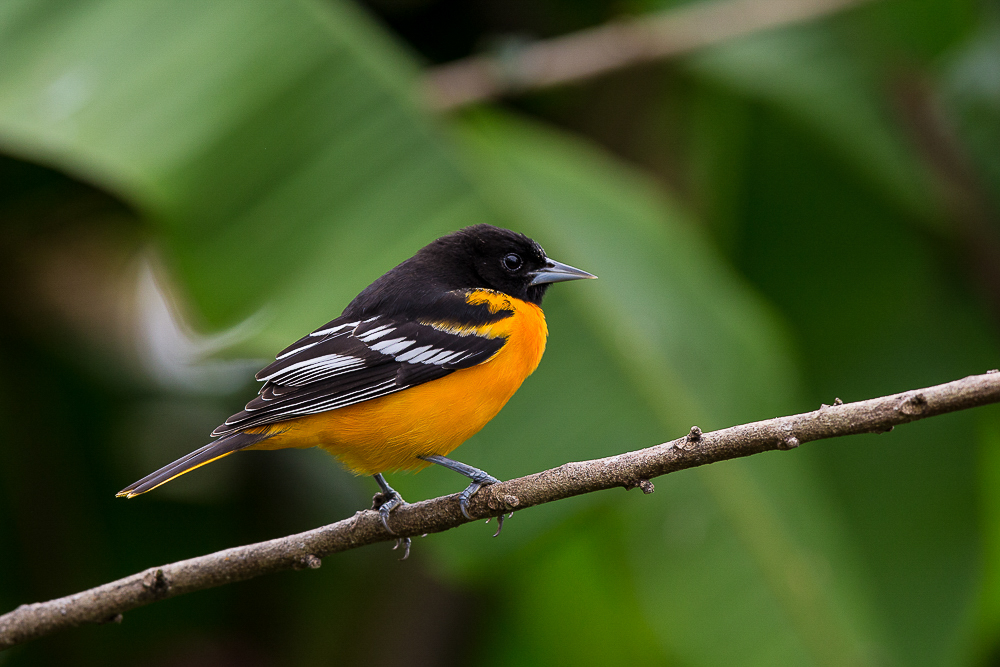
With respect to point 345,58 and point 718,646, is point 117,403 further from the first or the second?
point 718,646

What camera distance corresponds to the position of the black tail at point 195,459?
5.85ft

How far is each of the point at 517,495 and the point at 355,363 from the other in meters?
0.60

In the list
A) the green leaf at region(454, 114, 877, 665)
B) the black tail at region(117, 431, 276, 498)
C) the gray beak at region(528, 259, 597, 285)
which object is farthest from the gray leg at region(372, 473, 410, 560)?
the green leaf at region(454, 114, 877, 665)

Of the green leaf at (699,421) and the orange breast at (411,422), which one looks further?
the green leaf at (699,421)

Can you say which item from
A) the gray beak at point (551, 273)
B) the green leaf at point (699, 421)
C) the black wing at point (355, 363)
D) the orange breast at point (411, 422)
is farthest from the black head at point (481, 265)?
the green leaf at point (699, 421)

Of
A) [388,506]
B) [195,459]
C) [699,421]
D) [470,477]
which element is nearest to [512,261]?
[470,477]

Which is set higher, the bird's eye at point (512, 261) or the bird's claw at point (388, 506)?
the bird's eye at point (512, 261)

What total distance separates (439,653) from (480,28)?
358 cm

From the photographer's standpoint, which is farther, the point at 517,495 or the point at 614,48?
the point at 614,48

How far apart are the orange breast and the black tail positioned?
113mm

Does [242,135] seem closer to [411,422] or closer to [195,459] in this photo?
[411,422]

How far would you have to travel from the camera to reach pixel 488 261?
2.70 metres

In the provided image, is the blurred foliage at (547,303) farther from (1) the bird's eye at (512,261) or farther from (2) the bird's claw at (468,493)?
(2) the bird's claw at (468,493)

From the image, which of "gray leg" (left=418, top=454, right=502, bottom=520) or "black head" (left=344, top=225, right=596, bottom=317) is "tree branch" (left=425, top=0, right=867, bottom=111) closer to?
"black head" (left=344, top=225, right=596, bottom=317)
